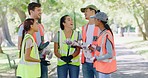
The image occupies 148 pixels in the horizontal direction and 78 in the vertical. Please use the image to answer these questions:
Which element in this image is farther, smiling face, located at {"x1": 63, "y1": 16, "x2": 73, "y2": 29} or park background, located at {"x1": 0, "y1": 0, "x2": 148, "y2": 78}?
park background, located at {"x1": 0, "y1": 0, "x2": 148, "y2": 78}

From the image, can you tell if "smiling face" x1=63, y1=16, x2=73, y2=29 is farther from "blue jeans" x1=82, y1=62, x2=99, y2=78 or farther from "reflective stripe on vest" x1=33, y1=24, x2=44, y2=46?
"blue jeans" x1=82, y1=62, x2=99, y2=78

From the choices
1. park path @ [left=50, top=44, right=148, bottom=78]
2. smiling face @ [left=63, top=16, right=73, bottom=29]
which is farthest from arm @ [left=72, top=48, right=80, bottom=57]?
park path @ [left=50, top=44, right=148, bottom=78]

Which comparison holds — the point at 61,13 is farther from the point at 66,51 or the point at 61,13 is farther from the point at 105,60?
the point at 105,60

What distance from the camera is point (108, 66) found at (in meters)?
5.48

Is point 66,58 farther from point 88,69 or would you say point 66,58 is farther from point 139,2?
point 139,2

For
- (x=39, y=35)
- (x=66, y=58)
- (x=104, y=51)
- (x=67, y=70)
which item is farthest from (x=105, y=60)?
(x=39, y=35)

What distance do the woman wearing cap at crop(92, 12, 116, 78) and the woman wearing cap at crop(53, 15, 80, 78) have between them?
2.36 ft

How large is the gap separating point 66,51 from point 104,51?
0.96 meters

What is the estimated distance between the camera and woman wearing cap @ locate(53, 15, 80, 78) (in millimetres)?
6207

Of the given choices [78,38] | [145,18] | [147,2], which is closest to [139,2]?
[147,2]

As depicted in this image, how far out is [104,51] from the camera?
18.0 feet

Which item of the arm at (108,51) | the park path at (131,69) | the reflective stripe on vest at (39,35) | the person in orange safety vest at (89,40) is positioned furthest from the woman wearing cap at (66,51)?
the park path at (131,69)

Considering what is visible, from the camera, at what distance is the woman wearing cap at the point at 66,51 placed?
6.21m

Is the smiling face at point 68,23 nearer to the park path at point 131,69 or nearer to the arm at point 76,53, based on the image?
the arm at point 76,53
